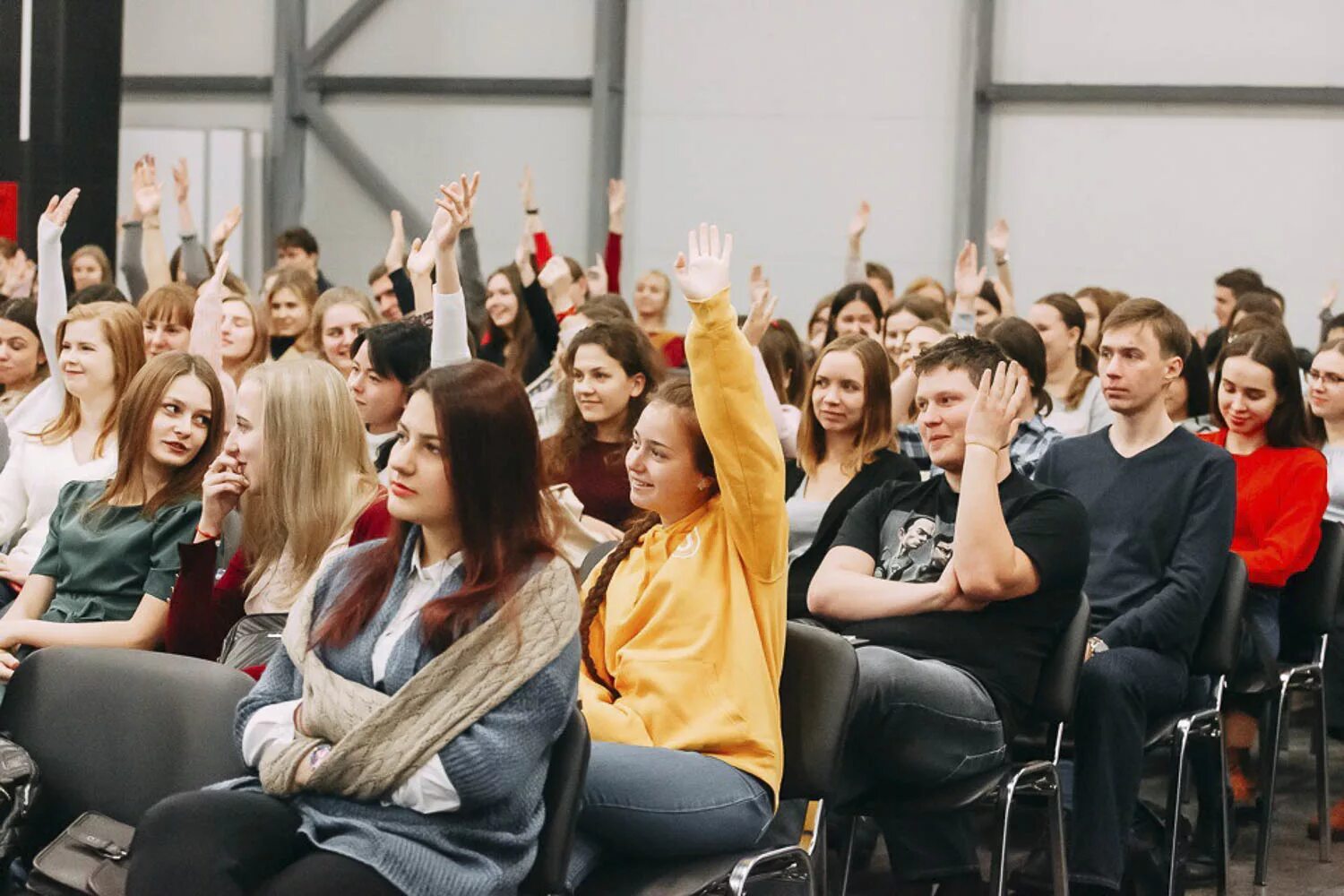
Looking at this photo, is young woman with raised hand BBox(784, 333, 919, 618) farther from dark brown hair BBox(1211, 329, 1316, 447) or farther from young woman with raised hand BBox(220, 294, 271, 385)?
young woman with raised hand BBox(220, 294, 271, 385)

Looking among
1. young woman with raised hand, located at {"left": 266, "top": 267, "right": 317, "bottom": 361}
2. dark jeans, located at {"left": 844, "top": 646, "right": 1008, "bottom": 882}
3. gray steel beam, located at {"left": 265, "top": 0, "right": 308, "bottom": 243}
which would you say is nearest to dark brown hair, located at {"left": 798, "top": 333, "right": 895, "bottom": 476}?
dark jeans, located at {"left": 844, "top": 646, "right": 1008, "bottom": 882}

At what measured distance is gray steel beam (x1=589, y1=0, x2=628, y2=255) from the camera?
10023mm

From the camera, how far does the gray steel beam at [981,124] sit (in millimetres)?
9344

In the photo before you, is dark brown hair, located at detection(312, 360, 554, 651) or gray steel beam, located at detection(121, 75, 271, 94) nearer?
dark brown hair, located at detection(312, 360, 554, 651)

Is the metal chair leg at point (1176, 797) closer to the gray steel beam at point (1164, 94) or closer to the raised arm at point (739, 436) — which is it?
the raised arm at point (739, 436)

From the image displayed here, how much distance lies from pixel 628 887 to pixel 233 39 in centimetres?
930

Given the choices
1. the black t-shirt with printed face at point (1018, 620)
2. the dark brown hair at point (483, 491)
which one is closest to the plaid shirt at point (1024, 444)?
the black t-shirt with printed face at point (1018, 620)

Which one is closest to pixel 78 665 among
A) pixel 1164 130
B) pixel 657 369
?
pixel 657 369

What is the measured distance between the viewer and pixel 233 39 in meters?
10.8

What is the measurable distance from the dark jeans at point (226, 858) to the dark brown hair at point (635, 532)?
23.5 inches

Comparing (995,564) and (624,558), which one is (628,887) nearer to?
(624,558)

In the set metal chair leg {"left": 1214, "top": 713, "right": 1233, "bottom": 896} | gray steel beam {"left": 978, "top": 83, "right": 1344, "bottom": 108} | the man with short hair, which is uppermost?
gray steel beam {"left": 978, "top": 83, "right": 1344, "bottom": 108}

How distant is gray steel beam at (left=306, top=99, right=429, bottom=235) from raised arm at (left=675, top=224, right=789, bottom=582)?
26.5 ft

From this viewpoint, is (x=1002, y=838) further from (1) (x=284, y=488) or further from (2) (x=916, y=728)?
(1) (x=284, y=488)
